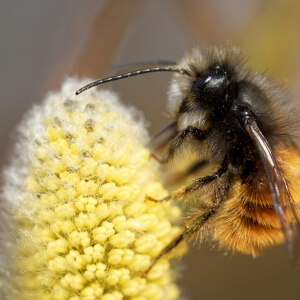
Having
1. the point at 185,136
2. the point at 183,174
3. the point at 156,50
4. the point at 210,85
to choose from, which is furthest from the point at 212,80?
the point at 156,50

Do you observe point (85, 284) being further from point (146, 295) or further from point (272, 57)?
point (272, 57)

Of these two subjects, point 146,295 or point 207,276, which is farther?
point 207,276

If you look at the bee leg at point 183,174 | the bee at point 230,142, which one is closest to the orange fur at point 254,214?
the bee at point 230,142

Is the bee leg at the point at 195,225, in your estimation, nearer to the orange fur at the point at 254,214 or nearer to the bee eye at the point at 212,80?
the orange fur at the point at 254,214

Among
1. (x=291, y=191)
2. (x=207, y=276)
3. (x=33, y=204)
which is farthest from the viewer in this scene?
(x=207, y=276)

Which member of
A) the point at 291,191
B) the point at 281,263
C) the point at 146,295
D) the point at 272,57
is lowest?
the point at 146,295

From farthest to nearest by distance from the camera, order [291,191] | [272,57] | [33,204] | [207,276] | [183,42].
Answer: [183,42], [207,276], [272,57], [291,191], [33,204]

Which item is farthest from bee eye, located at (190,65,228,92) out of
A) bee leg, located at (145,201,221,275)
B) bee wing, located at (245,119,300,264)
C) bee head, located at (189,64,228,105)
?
bee leg, located at (145,201,221,275)

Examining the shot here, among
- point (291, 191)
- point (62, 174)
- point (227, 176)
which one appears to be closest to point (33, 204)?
point (62, 174)
